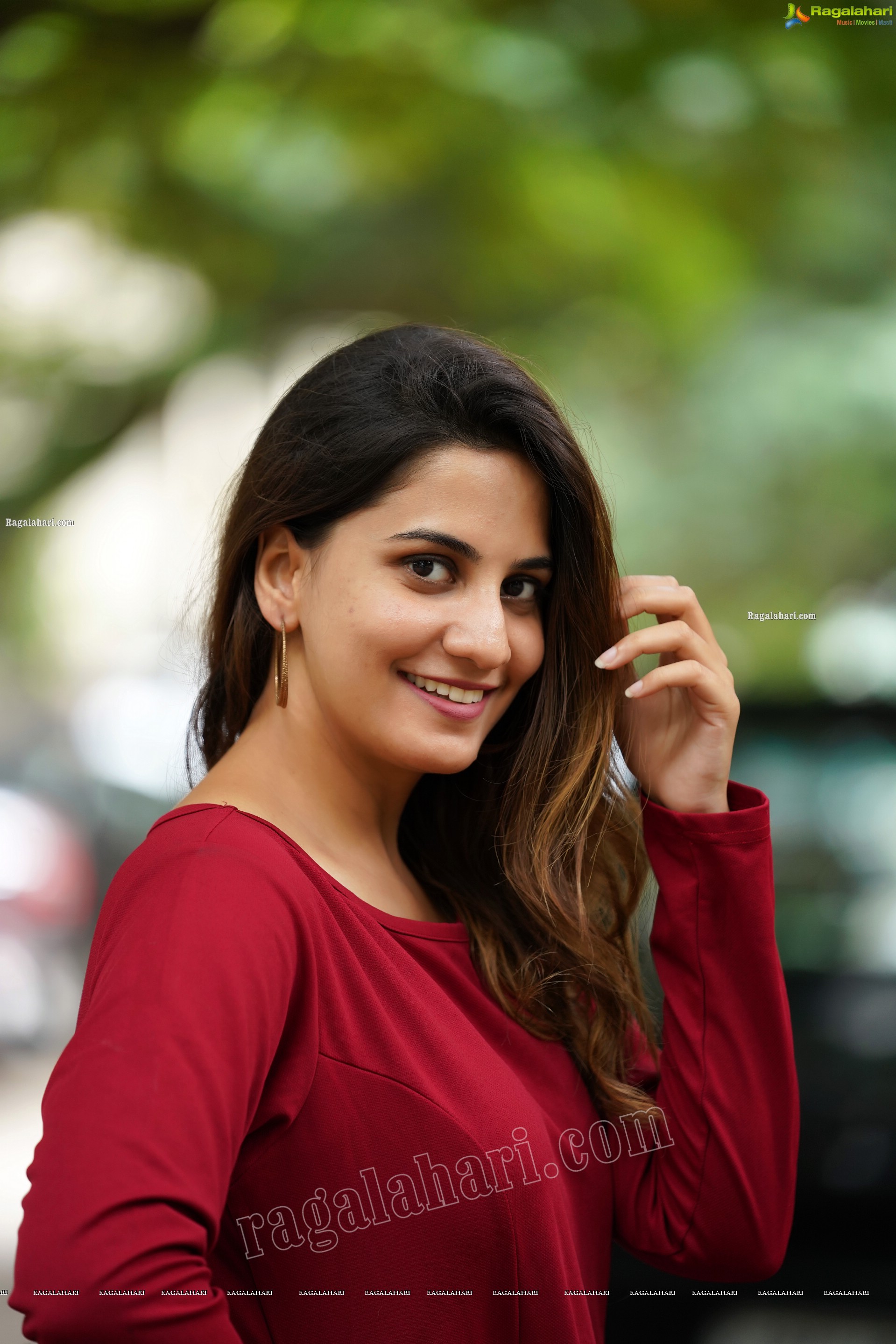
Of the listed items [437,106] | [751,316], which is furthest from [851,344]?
[437,106]

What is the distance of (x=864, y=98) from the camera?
7.80ft

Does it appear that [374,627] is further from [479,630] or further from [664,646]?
[664,646]

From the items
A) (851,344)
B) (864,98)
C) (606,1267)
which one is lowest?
(606,1267)

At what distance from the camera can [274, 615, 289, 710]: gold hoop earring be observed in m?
1.14

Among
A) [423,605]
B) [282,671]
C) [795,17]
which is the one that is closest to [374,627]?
Result: [423,605]

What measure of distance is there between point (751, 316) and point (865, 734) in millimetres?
957

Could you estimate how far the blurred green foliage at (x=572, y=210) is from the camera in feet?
7.73

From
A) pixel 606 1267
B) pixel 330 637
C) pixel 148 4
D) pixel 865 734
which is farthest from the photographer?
pixel 148 4

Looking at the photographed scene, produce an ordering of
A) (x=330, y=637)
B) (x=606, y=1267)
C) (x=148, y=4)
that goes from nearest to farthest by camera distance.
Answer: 1. (x=330, y=637)
2. (x=606, y=1267)
3. (x=148, y=4)

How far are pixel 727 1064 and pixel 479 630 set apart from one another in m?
0.60

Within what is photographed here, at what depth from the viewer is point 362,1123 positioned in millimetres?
920

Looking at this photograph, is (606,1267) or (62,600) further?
(62,600)

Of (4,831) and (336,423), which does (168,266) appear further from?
(336,423)

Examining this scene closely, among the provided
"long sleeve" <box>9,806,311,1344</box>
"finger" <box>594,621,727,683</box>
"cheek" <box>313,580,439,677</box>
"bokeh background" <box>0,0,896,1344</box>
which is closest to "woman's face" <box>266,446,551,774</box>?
"cheek" <box>313,580,439,677</box>
